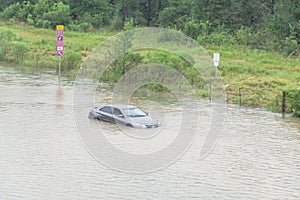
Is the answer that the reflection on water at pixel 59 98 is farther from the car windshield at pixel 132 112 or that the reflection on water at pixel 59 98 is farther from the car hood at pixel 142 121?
the car hood at pixel 142 121

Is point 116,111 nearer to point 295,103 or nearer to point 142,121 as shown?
point 142,121

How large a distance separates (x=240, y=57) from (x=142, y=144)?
3206 cm

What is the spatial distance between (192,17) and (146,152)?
4813 cm

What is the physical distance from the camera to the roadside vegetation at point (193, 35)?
152 feet

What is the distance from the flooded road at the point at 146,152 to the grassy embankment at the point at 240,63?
5.30 meters

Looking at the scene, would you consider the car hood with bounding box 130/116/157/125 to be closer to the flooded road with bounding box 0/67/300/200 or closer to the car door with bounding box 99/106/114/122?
the flooded road with bounding box 0/67/300/200

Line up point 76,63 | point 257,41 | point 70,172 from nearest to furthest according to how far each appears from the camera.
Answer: point 70,172
point 76,63
point 257,41

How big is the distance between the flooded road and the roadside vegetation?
23.8 ft

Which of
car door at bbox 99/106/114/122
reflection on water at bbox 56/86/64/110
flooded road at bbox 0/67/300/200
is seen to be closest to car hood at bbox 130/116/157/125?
flooded road at bbox 0/67/300/200

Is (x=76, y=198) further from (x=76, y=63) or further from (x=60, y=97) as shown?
(x=76, y=63)

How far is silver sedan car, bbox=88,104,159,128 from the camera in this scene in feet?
99.6

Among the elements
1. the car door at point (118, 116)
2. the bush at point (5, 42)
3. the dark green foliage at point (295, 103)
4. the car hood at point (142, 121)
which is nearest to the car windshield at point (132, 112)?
the car door at point (118, 116)

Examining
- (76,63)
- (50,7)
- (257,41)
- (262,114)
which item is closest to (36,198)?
(262,114)

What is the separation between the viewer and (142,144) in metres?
27.2
